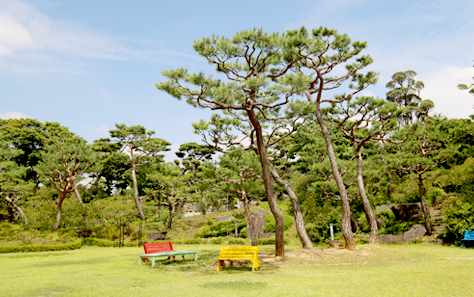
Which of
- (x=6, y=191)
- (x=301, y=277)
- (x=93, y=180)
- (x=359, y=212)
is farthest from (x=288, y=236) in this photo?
(x=93, y=180)

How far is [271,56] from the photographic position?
9.26 metres

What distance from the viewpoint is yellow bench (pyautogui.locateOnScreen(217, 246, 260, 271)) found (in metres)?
8.03

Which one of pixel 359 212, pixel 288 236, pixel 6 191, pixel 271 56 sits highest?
pixel 271 56

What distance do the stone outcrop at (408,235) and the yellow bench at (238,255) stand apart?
383 inches

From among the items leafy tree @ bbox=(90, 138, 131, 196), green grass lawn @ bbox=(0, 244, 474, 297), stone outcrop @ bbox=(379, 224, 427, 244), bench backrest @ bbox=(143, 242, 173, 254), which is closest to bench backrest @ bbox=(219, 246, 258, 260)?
green grass lawn @ bbox=(0, 244, 474, 297)

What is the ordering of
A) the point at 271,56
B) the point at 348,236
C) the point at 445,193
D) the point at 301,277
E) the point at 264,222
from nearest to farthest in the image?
the point at 301,277, the point at 271,56, the point at 348,236, the point at 445,193, the point at 264,222

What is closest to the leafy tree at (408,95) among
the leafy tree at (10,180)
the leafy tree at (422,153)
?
the leafy tree at (422,153)

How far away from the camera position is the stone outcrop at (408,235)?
14789 mm

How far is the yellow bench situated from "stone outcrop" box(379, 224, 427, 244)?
9.74m

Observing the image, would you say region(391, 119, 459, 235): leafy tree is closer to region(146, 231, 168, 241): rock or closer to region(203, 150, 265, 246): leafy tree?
region(203, 150, 265, 246): leafy tree

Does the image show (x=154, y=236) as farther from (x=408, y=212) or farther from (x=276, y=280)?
(x=276, y=280)

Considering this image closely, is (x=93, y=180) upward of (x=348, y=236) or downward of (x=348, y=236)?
upward

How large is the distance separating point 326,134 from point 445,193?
38.2 ft

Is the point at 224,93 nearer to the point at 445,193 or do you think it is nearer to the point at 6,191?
the point at 445,193
